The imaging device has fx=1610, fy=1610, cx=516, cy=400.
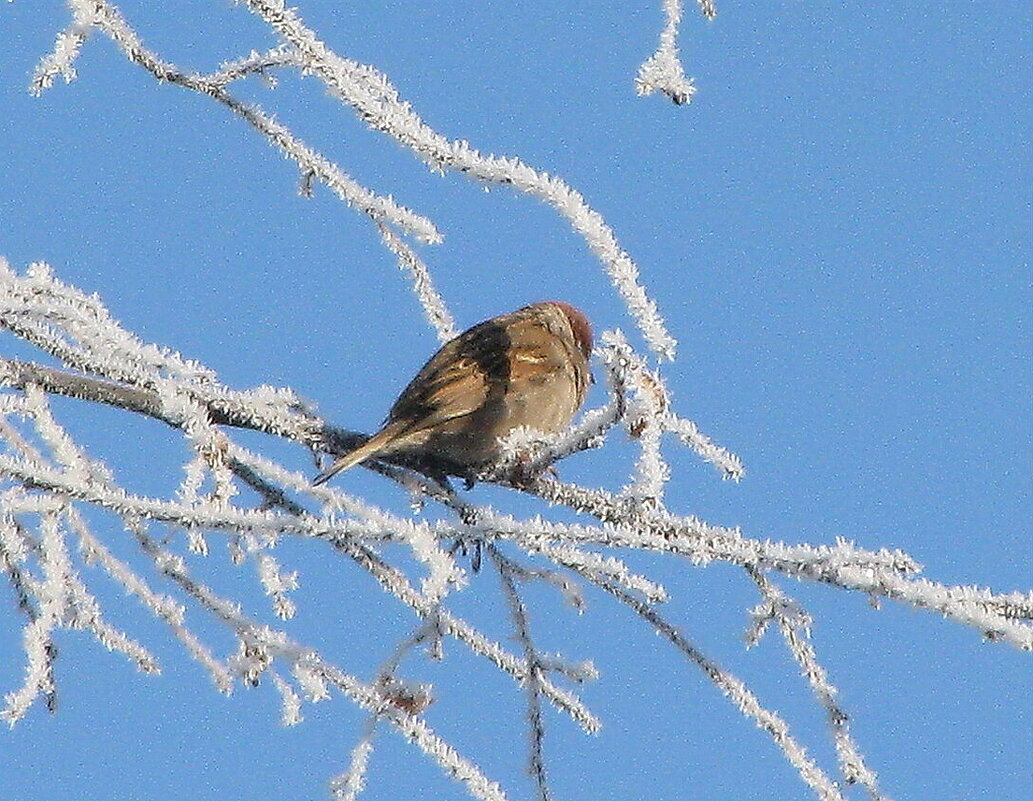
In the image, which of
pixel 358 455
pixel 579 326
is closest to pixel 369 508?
pixel 358 455

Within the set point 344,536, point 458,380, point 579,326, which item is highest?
point 579,326

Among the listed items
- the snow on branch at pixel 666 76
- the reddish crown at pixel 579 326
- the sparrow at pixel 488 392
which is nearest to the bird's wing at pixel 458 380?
the sparrow at pixel 488 392

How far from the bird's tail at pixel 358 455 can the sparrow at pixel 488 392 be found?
352 millimetres

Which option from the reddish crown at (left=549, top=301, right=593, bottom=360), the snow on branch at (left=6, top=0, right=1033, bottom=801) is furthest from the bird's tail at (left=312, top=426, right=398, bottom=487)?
the reddish crown at (left=549, top=301, right=593, bottom=360)

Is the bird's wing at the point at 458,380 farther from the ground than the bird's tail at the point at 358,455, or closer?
farther from the ground

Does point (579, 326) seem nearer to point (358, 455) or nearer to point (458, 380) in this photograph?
point (458, 380)

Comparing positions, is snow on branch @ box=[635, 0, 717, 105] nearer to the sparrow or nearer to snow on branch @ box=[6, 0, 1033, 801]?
snow on branch @ box=[6, 0, 1033, 801]

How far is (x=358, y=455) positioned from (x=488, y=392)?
1.63 meters

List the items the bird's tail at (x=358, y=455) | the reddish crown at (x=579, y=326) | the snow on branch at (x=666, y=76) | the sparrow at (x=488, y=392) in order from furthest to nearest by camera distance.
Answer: the reddish crown at (x=579, y=326), the sparrow at (x=488, y=392), the bird's tail at (x=358, y=455), the snow on branch at (x=666, y=76)

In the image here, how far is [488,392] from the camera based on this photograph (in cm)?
590

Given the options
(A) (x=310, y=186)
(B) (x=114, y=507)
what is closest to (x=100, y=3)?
(A) (x=310, y=186)

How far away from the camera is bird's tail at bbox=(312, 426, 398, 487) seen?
406 centimetres

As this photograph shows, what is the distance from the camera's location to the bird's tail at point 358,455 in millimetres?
4059

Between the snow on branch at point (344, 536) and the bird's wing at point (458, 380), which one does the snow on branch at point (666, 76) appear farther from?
the bird's wing at point (458, 380)
